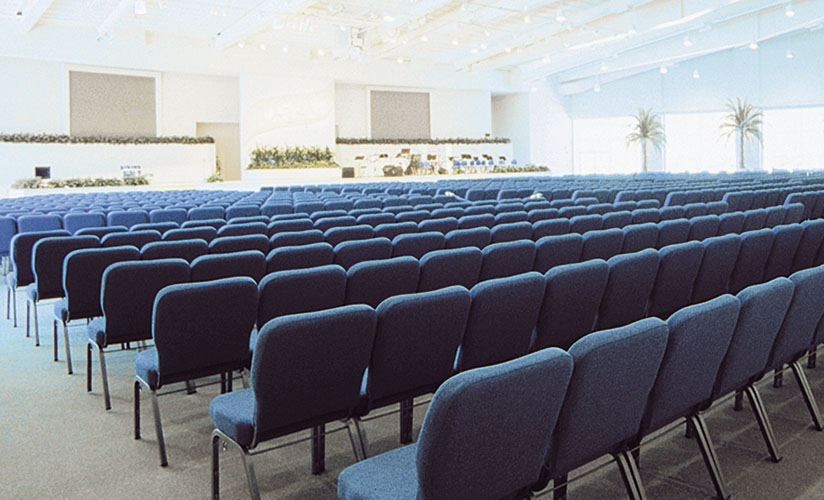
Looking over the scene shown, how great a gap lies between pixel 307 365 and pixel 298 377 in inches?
2.2

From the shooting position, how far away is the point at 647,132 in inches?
1040

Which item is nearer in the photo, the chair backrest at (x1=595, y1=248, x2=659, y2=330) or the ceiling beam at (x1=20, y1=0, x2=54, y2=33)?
the chair backrest at (x1=595, y1=248, x2=659, y2=330)

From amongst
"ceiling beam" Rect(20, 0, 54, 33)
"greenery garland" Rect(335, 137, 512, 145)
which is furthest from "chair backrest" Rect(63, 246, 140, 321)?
"greenery garland" Rect(335, 137, 512, 145)

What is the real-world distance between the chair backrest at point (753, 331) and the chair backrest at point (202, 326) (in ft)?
6.83

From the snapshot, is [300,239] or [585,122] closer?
[300,239]

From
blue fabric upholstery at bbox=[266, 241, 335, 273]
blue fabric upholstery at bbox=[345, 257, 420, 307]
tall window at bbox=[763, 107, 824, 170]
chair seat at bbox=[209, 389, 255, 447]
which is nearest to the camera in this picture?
chair seat at bbox=[209, 389, 255, 447]

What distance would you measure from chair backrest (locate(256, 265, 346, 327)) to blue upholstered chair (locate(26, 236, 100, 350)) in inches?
88.9

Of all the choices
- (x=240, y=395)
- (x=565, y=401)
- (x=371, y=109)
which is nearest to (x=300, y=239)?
(x=240, y=395)

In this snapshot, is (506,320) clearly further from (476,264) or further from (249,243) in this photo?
(249,243)

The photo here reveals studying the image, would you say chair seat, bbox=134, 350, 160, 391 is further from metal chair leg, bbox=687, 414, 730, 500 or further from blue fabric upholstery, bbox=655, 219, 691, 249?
blue fabric upholstery, bbox=655, 219, 691, 249

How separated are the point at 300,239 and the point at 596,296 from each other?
2.45 metres

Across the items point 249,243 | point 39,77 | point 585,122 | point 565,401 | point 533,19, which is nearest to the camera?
point 565,401

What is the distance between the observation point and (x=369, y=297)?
3.43 meters

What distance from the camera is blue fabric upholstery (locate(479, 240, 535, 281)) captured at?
4086mm
